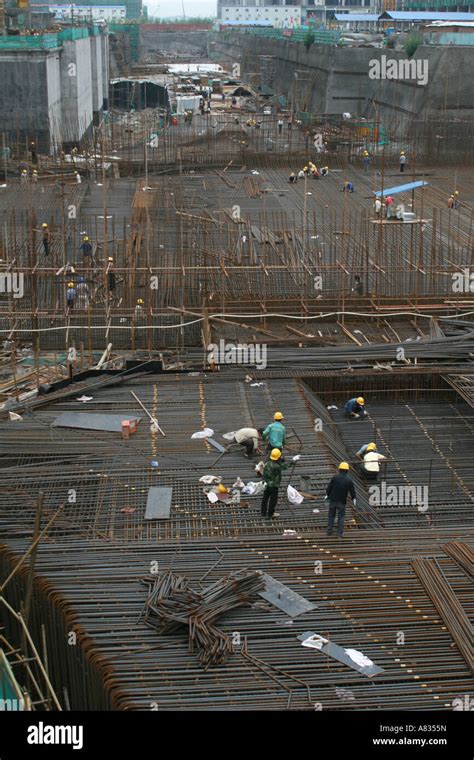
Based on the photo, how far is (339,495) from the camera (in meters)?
8.41

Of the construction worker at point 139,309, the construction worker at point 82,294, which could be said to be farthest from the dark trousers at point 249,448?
the construction worker at point 82,294

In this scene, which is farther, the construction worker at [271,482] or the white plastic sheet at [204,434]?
the white plastic sheet at [204,434]

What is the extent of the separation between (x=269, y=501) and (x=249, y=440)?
1390mm

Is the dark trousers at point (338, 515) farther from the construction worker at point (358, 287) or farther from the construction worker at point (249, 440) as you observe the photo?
the construction worker at point (358, 287)

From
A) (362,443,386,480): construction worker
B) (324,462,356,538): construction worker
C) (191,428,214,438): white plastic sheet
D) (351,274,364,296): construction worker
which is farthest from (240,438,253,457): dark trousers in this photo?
(351,274,364,296): construction worker

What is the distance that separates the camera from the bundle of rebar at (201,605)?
6.75m

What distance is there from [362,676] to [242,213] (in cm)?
1918

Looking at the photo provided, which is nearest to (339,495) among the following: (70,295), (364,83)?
(70,295)

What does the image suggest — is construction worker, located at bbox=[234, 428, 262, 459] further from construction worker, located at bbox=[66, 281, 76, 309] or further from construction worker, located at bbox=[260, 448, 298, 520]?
construction worker, located at bbox=[66, 281, 76, 309]

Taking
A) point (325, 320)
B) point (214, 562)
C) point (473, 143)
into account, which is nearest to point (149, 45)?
point (473, 143)

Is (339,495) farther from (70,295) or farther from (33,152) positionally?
(33,152)

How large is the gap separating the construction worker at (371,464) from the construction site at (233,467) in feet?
0.30

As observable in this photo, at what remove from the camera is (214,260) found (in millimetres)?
17984
